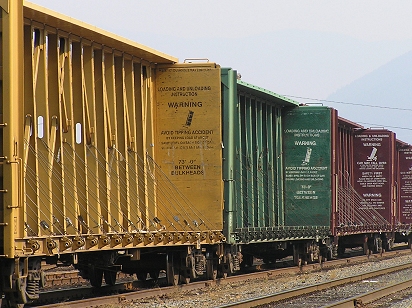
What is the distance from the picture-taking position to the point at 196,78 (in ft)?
59.2

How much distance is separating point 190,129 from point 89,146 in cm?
372

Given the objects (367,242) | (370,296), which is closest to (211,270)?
(370,296)

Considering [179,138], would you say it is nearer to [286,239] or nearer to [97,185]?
[97,185]

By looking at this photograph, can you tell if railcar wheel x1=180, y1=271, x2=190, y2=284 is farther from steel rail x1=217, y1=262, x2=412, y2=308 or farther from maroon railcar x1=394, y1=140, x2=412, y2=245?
maroon railcar x1=394, y1=140, x2=412, y2=245

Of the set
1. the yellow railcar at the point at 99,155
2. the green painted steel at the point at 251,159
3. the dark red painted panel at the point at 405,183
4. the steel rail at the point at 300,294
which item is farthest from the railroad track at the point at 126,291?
the dark red painted panel at the point at 405,183

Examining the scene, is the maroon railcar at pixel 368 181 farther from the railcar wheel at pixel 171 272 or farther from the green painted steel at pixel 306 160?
the railcar wheel at pixel 171 272


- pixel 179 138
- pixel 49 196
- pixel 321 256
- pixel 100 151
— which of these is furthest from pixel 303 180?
pixel 49 196

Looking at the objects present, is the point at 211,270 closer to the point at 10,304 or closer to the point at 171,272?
the point at 171,272

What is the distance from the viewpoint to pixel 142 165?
1708 cm

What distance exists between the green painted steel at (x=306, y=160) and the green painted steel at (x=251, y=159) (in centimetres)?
42

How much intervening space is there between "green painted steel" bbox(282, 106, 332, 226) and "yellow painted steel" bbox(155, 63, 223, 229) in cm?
824

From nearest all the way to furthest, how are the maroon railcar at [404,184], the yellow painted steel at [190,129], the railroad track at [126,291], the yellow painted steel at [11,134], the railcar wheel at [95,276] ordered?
the yellow painted steel at [11,134] < the railroad track at [126,291] < the railcar wheel at [95,276] < the yellow painted steel at [190,129] < the maroon railcar at [404,184]

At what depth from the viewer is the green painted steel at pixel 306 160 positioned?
85.9 ft

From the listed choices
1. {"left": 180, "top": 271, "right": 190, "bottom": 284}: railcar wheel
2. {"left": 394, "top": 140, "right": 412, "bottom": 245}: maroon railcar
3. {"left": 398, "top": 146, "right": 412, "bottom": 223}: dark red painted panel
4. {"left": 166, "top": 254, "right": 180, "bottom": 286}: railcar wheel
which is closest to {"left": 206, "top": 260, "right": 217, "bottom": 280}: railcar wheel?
{"left": 180, "top": 271, "right": 190, "bottom": 284}: railcar wheel
